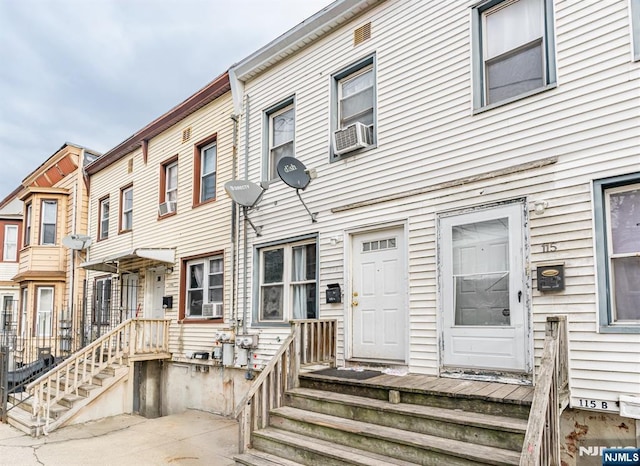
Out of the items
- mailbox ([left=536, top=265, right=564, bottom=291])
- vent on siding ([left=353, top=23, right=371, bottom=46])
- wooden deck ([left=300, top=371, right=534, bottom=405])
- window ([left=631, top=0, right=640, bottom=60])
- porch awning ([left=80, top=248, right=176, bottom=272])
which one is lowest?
wooden deck ([left=300, top=371, right=534, bottom=405])

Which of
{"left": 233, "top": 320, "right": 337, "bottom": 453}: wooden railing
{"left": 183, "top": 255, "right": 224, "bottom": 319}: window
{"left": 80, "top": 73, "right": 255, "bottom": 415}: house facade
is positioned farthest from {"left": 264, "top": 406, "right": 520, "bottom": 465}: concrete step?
{"left": 183, "top": 255, "right": 224, "bottom": 319}: window

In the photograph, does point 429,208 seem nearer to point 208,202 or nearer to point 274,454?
point 274,454

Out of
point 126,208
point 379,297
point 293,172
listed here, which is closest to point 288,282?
point 293,172

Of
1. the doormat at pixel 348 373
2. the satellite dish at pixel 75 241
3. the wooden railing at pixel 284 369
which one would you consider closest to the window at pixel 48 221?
the satellite dish at pixel 75 241

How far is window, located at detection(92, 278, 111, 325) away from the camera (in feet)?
43.5

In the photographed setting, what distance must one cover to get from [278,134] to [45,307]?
11737 millimetres

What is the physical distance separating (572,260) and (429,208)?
188 centimetres

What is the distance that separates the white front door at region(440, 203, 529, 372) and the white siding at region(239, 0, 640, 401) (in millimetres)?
166

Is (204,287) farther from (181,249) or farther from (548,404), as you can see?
(548,404)

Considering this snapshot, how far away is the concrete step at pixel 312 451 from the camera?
460 centimetres

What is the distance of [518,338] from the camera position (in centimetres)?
523

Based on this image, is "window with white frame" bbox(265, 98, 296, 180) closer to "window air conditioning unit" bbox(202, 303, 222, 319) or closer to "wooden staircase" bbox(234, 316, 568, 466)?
"window air conditioning unit" bbox(202, 303, 222, 319)

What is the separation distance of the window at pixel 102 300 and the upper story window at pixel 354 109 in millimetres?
8896

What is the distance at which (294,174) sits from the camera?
25.5 ft
